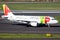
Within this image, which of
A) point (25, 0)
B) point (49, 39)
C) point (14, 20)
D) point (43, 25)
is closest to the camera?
point (49, 39)

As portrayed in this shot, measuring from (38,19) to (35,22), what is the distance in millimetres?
562

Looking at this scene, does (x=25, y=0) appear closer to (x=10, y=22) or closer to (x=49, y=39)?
(x=10, y=22)

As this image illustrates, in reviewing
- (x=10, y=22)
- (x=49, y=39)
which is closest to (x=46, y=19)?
(x=10, y=22)

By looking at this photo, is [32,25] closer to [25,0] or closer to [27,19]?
[27,19]

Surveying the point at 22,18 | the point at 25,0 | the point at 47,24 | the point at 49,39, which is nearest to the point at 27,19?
the point at 22,18

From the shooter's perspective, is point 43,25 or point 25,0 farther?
point 25,0

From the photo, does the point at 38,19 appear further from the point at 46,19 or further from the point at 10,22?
the point at 10,22

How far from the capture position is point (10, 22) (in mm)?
30281

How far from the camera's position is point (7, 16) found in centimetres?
3098

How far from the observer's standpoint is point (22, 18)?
96.5 feet

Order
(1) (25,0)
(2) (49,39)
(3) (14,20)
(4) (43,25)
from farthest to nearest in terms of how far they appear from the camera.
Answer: (1) (25,0)
(3) (14,20)
(4) (43,25)
(2) (49,39)

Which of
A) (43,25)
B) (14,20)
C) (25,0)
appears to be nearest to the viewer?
(43,25)

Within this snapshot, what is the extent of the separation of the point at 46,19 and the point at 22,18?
10.2ft

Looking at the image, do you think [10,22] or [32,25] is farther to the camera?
[10,22]
